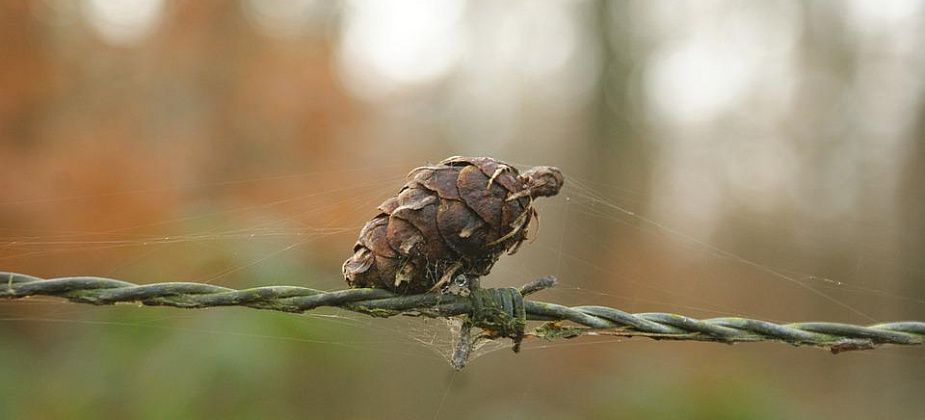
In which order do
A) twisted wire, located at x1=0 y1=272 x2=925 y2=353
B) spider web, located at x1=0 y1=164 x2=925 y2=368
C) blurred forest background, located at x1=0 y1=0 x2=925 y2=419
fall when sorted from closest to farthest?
twisted wire, located at x1=0 y1=272 x2=925 y2=353
spider web, located at x1=0 y1=164 x2=925 y2=368
blurred forest background, located at x1=0 y1=0 x2=925 y2=419

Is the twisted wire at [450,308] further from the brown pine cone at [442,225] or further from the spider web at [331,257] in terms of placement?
the spider web at [331,257]

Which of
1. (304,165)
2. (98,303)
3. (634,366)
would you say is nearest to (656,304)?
(634,366)

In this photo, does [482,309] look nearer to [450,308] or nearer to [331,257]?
[450,308]

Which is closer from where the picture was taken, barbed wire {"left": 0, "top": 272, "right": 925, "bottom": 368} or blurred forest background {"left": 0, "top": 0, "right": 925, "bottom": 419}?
barbed wire {"left": 0, "top": 272, "right": 925, "bottom": 368}

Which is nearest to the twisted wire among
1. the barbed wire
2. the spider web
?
the barbed wire

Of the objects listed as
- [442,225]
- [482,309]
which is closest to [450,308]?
[482,309]

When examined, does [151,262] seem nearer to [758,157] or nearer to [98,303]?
[98,303]

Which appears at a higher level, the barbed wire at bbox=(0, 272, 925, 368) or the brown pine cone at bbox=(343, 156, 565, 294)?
the brown pine cone at bbox=(343, 156, 565, 294)

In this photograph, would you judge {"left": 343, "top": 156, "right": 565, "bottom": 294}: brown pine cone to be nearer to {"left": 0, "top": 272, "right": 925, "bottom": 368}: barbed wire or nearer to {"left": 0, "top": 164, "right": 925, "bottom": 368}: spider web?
{"left": 0, "top": 272, "right": 925, "bottom": 368}: barbed wire
